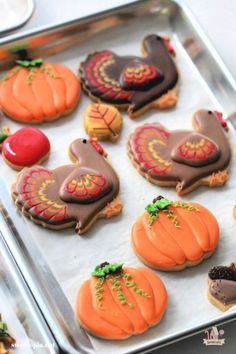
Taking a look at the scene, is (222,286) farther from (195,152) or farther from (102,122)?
(102,122)

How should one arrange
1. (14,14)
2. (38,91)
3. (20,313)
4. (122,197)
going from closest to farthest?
(20,313) → (122,197) → (38,91) → (14,14)

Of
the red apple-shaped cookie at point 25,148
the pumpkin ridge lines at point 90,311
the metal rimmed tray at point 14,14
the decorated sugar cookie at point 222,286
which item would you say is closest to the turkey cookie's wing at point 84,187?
the red apple-shaped cookie at point 25,148

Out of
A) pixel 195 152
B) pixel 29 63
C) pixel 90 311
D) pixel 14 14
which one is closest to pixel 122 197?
pixel 195 152

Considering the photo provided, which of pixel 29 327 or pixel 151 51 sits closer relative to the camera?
pixel 29 327

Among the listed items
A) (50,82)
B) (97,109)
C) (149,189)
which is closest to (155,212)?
(149,189)

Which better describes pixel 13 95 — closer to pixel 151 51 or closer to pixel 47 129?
pixel 47 129

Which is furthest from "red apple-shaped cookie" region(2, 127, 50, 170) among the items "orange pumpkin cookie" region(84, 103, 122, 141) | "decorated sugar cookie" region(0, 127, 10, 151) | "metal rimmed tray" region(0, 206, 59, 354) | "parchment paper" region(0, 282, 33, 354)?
"parchment paper" region(0, 282, 33, 354)
